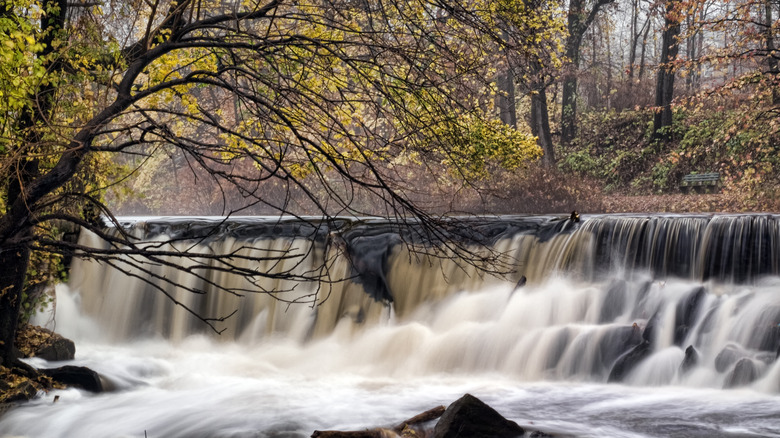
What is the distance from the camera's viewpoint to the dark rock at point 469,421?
6.12 meters

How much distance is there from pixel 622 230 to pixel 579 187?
439 inches

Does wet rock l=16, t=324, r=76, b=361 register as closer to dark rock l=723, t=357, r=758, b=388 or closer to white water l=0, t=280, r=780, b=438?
white water l=0, t=280, r=780, b=438

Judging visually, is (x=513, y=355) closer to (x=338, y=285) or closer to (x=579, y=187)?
(x=338, y=285)

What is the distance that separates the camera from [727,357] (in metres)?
8.38

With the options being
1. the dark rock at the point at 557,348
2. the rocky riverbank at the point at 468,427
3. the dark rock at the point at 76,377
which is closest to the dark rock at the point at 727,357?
the dark rock at the point at 557,348

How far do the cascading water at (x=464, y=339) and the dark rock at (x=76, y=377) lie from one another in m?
0.23

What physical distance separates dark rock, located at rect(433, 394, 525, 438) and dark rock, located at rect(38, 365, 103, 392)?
5.00m

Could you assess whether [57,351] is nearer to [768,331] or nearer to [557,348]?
[557,348]

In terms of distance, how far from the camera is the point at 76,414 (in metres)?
8.20

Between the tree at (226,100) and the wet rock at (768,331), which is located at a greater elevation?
the tree at (226,100)

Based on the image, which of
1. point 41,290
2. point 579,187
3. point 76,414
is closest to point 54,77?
point 76,414

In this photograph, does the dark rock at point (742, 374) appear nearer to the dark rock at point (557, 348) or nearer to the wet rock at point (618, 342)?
the wet rock at point (618, 342)

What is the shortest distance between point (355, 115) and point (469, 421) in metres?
3.24

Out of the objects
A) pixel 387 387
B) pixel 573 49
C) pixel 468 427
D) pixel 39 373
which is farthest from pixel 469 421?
pixel 573 49
